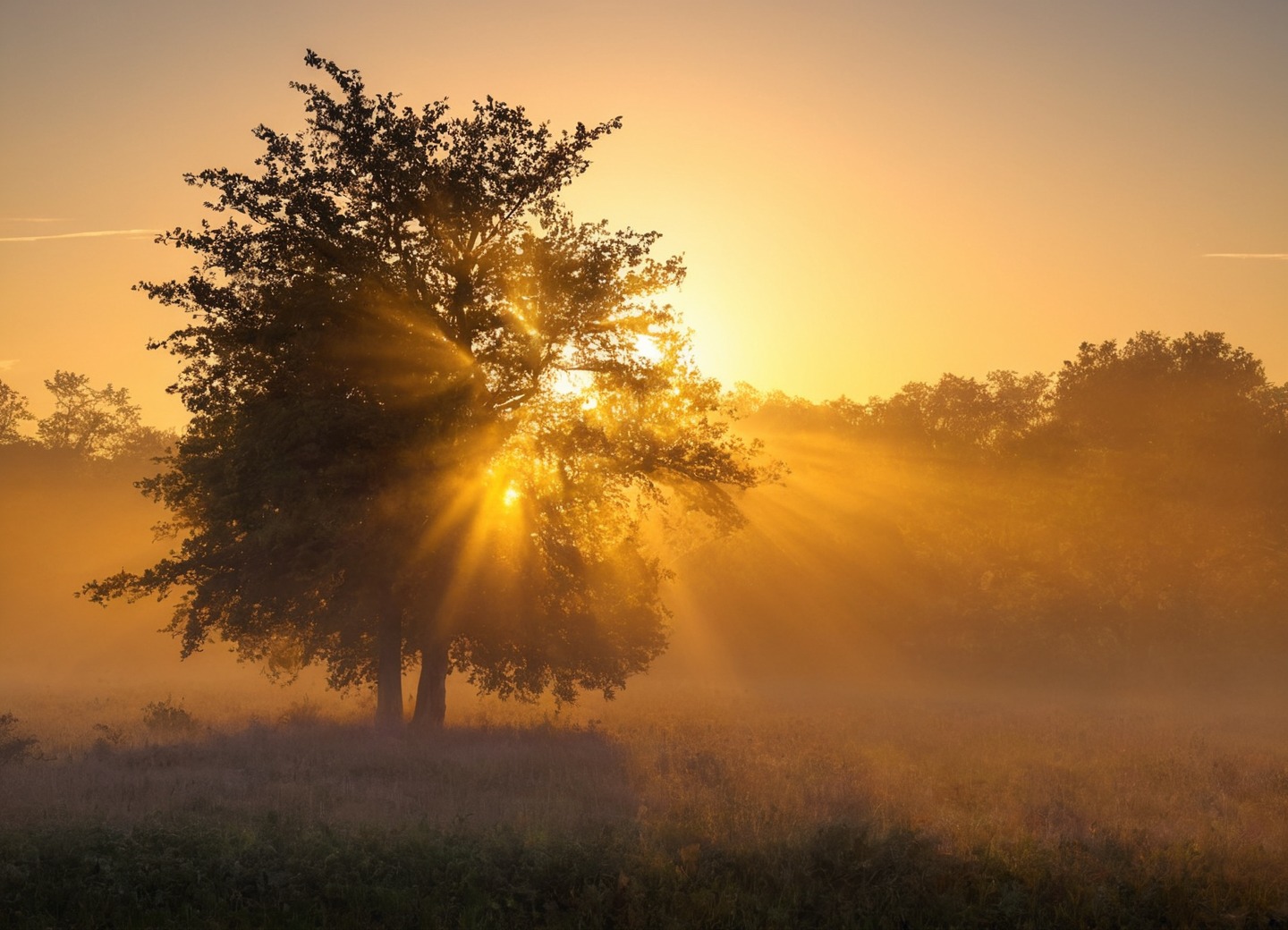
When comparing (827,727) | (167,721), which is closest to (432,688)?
(167,721)

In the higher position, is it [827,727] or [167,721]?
[167,721]

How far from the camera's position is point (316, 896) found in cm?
1057

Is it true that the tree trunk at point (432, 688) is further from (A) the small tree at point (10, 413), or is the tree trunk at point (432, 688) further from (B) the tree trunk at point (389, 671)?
(A) the small tree at point (10, 413)

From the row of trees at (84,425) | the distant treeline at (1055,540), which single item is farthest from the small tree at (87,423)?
the distant treeline at (1055,540)

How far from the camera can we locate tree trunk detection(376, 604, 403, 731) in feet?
86.6

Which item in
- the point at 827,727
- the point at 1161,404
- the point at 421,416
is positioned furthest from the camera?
the point at 1161,404

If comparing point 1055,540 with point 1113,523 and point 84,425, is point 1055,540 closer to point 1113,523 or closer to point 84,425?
point 1113,523

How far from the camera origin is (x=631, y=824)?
1412cm

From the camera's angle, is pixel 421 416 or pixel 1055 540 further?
pixel 1055 540

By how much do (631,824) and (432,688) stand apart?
44.4ft

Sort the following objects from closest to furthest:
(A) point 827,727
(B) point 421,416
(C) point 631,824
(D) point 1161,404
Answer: (C) point 631,824, (B) point 421,416, (A) point 827,727, (D) point 1161,404

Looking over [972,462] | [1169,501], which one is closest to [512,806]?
[1169,501]

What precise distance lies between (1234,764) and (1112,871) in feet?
44.9

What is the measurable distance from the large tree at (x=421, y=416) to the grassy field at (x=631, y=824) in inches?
119
